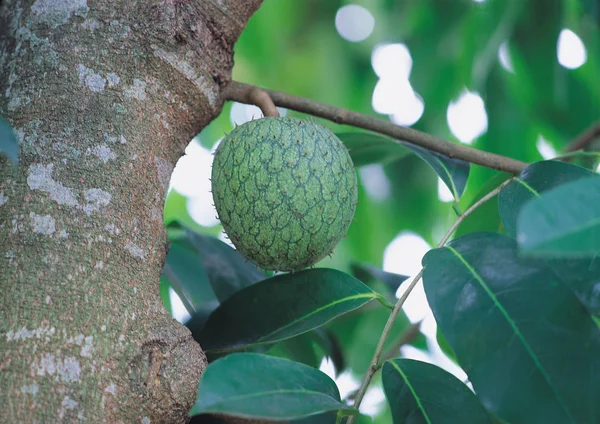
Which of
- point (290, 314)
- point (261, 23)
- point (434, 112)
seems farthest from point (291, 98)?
point (261, 23)

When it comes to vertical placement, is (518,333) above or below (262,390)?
above

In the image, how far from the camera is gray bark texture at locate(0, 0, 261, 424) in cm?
94

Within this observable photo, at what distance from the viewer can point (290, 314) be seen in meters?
1.29

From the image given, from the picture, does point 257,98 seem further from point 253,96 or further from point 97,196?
point 97,196

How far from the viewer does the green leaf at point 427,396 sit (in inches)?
41.3

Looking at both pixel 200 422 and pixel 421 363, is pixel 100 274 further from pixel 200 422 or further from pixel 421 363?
pixel 421 363

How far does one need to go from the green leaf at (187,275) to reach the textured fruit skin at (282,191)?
613mm

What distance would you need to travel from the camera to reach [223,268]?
5.37ft

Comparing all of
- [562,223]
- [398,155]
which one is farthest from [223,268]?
[562,223]

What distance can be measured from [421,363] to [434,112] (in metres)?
1.95

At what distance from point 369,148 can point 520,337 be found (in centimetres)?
90

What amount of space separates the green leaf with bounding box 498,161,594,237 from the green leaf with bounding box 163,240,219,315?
945 millimetres

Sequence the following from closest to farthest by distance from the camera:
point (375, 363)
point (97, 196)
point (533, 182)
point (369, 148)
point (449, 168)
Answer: point (97, 196) < point (375, 363) < point (533, 182) < point (449, 168) < point (369, 148)

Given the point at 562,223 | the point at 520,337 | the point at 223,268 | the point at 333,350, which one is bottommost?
the point at 333,350
